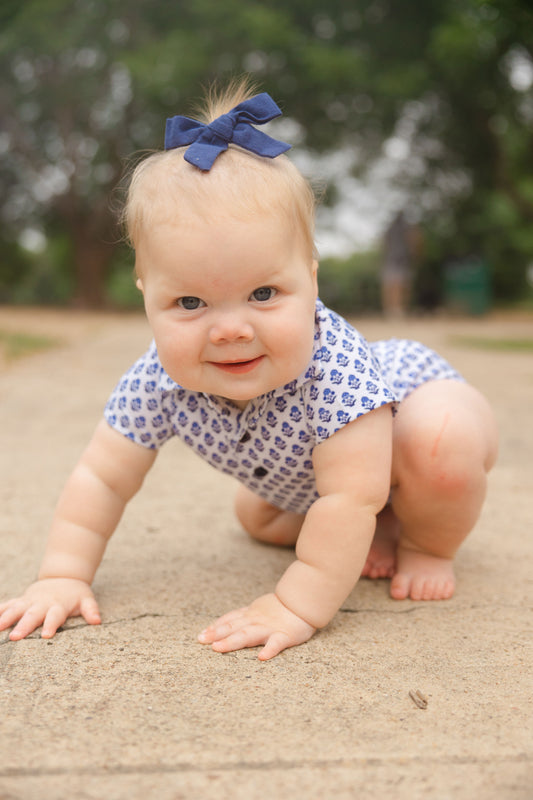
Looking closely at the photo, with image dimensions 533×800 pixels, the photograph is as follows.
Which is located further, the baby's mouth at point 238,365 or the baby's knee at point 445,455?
the baby's knee at point 445,455

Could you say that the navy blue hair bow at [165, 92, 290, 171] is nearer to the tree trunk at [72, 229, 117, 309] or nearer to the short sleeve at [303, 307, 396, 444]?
the short sleeve at [303, 307, 396, 444]

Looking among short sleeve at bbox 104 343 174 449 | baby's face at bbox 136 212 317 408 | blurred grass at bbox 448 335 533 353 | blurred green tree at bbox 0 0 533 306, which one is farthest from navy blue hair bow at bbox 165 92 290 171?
blurred green tree at bbox 0 0 533 306

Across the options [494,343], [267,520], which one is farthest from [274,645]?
[494,343]

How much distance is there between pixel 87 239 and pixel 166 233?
40.2ft

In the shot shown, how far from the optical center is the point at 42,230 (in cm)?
1362

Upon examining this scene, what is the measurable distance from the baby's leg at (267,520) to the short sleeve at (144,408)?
14.7 inches

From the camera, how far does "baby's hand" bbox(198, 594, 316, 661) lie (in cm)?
133

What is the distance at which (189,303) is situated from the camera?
1292mm

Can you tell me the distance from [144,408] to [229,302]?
0.37 meters

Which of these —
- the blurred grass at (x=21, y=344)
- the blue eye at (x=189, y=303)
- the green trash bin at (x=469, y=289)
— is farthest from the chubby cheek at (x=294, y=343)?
the green trash bin at (x=469, y=289)

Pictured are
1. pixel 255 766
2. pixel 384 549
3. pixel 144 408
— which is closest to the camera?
pixel 255 766

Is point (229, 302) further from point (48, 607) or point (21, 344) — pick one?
point (21, 344)

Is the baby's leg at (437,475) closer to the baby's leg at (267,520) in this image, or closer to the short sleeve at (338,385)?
the short sleeve at (338,385)

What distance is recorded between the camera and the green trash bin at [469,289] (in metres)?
11.2
